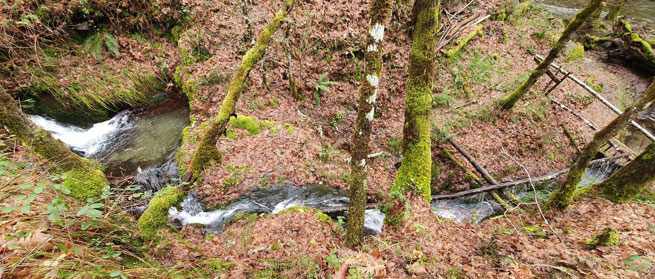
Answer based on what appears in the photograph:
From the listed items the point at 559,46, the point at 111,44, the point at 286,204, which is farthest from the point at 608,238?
the point at 111,44

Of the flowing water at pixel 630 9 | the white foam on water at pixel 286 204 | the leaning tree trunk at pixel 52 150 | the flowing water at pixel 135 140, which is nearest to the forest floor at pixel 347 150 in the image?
the leaning tree trunk at pixel 52 150

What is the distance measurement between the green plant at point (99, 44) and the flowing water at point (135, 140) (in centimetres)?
212

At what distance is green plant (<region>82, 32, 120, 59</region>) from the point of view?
342 inches

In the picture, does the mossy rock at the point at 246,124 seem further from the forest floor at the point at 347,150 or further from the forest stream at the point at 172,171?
the forest stream at the point at 172,171

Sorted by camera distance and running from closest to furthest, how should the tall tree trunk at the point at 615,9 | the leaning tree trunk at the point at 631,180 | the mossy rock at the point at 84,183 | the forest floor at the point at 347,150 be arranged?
the forest floor at the point at 347,150 → the mossy rock at the point at 84,183 → the leaning tree trunk at the point at 631,180 → the tall tree trunk at the point at 615,9

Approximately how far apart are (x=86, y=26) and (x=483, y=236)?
13.4 m

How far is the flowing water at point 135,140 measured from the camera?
23.3 ft

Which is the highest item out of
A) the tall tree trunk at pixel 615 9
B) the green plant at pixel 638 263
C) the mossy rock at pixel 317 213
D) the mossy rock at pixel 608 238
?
the tall tree trunk at pixel 615 9

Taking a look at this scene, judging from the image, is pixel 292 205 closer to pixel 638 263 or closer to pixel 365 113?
pixel 365 113

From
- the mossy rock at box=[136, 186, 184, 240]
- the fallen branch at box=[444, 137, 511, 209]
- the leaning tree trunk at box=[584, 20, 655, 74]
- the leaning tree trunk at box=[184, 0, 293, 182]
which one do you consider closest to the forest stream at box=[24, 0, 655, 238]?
the fallen branch at box=[444, 137, 511, 209]

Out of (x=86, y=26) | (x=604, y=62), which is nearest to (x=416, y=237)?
(x=86, y=26)

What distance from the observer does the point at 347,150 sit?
8773 mm

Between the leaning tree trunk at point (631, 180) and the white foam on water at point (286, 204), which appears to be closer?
the leaning tree trunk at point (631, 180)

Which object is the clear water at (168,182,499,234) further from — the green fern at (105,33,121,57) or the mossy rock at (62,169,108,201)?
the green fern at (105,33,121,57)
